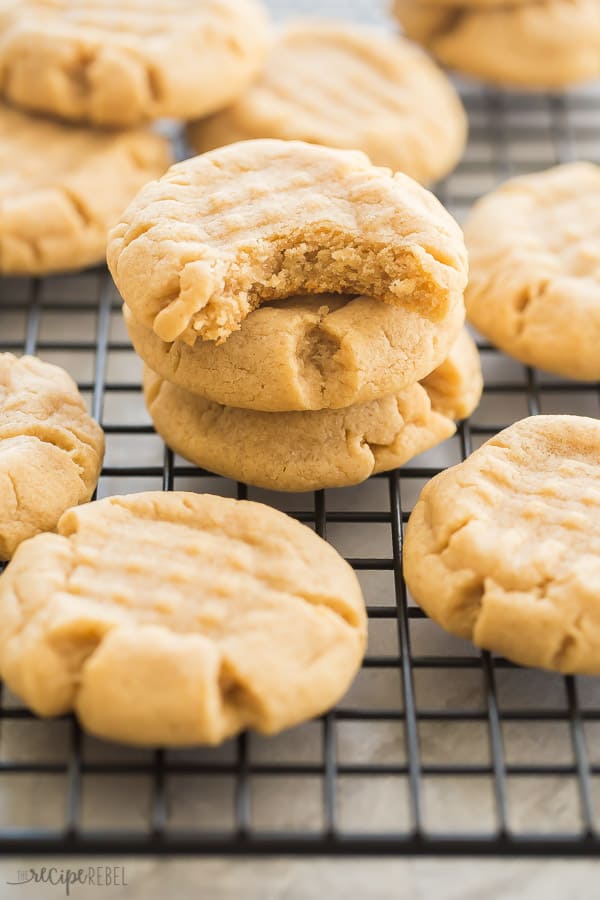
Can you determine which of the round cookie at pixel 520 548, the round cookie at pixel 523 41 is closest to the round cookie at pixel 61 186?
the round cookie at pixel 523 41

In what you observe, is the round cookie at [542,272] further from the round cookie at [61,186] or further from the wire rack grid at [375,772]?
the round cookie at [61,186]

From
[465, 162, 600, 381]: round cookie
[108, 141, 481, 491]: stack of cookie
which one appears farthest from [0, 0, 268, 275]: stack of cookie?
[465, 162, 600, 381]: round cookie

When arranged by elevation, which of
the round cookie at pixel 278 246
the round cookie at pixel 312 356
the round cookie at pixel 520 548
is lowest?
the round cookie at pixel 520 548

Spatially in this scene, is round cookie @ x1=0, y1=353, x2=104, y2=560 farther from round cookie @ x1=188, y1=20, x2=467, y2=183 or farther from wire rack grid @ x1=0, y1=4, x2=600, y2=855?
round cookie @ x1=188, y1=20, x2=467, y2=183

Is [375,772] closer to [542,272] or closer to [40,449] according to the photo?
[40,449]

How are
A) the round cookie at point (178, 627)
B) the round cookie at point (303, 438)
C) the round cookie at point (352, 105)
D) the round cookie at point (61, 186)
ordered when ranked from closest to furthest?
the round cookie at point (178, 627) → the round cookie at point (303, 438) → the round cookie at point (61, 186) → the round cookie at point (352, 105)

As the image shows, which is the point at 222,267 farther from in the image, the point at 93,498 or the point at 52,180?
the point at 52,180
